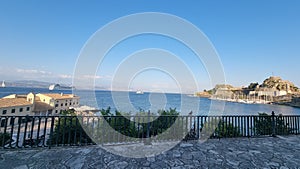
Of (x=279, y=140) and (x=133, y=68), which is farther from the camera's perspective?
(x=133, y=68)

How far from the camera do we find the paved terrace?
9.12ft

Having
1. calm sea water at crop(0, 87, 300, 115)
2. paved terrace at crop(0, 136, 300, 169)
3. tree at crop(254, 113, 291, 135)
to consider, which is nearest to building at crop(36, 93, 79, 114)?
calm sea water at crop(0, 87, 300, 115)

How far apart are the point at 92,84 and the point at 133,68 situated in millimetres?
1594

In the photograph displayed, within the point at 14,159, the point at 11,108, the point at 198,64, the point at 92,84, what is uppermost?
the point at 198,64

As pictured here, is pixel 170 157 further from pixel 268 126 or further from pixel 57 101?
pixel 57 101

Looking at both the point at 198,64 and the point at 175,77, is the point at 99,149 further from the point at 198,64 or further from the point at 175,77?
the point at 198,64

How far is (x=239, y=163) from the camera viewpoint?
118 inches

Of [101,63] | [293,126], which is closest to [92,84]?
[101,63]

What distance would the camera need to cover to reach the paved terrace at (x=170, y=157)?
2.78 metres

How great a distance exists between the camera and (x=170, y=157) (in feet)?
10.5

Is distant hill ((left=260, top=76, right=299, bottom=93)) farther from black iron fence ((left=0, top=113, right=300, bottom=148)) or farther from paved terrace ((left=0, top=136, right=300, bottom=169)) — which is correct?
paved terrace ((left=0, top=136, right=300, bottom=169))

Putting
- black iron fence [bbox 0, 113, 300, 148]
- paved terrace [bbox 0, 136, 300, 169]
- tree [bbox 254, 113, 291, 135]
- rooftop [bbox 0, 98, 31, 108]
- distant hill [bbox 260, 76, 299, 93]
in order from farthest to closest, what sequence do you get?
distant hill [bbox 260, 76, 299, 93] → rooftop [bbox 0, 98, 31, 108] → tree [bbox 254, 113, 291, 135] → black iron fence [bbox 0, 113, 300, 148] → paved terrace [bbox 0, 136, 300, 169]

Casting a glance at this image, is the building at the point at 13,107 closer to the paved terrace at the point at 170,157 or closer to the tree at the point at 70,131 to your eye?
the tree at the point at 70,131

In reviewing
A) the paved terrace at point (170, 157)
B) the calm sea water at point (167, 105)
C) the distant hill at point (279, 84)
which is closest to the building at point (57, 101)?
the calm sea water at point (167, 105)
